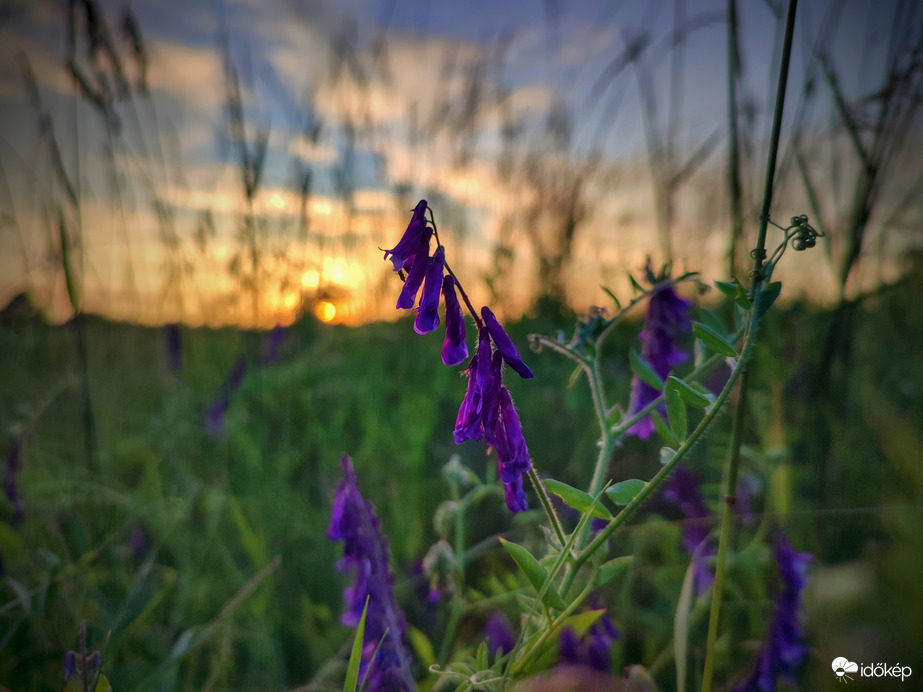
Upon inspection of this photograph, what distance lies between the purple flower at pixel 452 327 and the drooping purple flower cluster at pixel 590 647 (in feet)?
2.14

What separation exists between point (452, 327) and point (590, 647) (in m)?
0.77

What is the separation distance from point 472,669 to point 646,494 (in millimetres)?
362

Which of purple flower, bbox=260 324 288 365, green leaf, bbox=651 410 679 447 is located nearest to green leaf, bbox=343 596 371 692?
green leaf, bbox=651 410 679 447

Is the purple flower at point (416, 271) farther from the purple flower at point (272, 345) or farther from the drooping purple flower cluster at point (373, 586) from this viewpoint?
the purple flower at point (272, 345)

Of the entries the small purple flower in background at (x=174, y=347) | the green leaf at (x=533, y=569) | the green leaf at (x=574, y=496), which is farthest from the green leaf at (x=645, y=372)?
the small purple flower in background at (x=174, y=347)

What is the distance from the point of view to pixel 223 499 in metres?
1.73

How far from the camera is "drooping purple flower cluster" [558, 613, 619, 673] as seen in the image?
1070 mm

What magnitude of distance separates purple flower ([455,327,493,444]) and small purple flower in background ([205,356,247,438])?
2014 mm

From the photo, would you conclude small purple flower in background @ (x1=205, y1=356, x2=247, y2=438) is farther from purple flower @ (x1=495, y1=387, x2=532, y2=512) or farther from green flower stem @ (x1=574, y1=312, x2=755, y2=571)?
green flower stem @ (x1=574, y1=312, x2=755, y2=571)

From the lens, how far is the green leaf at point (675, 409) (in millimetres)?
708

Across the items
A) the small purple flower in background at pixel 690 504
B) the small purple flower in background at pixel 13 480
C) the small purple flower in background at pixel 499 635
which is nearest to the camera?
the small purple flower in background at pixel 499 635

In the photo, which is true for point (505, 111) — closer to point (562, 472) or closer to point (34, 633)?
point (562, 472)

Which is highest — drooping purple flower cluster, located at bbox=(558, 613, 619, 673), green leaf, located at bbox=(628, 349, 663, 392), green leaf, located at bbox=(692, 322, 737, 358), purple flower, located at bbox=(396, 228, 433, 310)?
purple flower, located at bbox=(396, 228, 433, 310)

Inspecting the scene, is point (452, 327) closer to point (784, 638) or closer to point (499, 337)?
point (499, 337)
